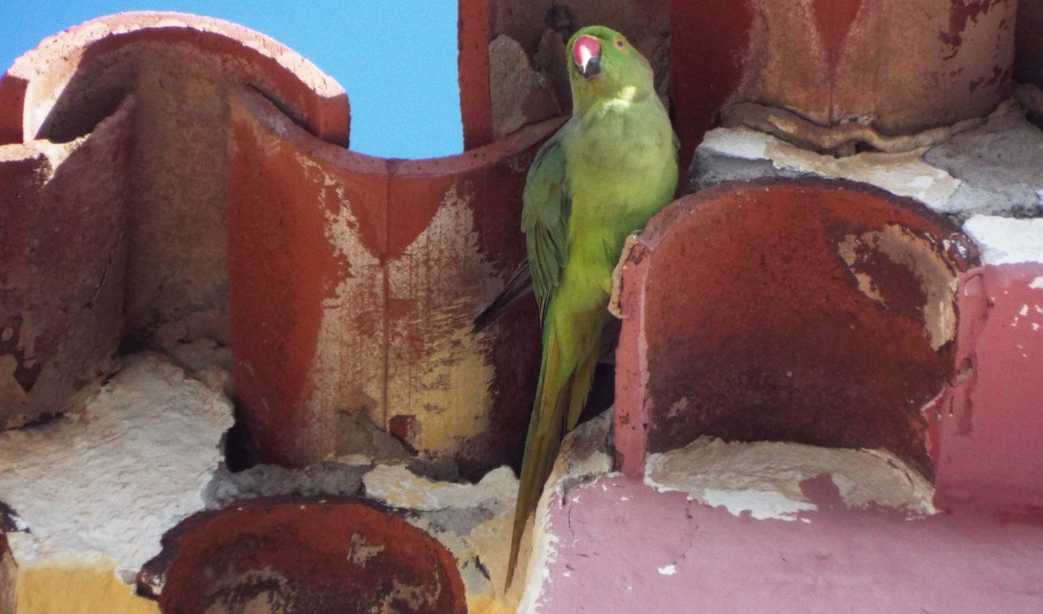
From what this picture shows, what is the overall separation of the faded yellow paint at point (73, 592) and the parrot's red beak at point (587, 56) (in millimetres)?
1260

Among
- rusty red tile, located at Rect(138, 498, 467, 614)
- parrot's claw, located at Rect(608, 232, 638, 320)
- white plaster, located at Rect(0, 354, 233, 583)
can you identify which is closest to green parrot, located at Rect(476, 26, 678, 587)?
rusty red tile, located at Rect(138, 498, 467, 614)

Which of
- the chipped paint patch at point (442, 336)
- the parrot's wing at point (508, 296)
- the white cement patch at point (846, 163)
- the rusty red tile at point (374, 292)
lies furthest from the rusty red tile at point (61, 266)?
the white cement patch at point (846, 163)

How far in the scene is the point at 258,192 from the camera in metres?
Result: 3.12

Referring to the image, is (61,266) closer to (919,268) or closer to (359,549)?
(359,549)

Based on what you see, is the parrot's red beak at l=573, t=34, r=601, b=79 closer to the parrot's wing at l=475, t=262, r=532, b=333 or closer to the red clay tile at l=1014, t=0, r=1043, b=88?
the parrot's wing at l=475, t=262, r=532, b=333

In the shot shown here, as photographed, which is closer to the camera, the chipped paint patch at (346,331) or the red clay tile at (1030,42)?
the chipped paint patch at (346,331)

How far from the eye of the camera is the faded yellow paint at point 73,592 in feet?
9.58

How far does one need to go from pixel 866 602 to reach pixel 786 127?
1006 mm

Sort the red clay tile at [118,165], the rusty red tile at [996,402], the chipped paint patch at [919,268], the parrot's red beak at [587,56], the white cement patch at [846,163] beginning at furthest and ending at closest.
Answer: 1. the parrot's red beak at [587,56]
2. the red clay tile at [118,165]
3. the white cement patch at [846,163]
4. the chipped paint patch at [919,268]
5. the rusty red tile at [996,402]

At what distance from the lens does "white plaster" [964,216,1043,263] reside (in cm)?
261

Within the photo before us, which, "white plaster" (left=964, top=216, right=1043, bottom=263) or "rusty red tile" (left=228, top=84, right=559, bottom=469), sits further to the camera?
"rusty red tile" (left=228, top=84, right=559, bottom=469)

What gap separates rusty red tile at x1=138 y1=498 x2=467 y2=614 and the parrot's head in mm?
907

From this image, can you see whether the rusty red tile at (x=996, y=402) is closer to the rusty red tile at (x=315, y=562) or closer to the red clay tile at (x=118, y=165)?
the rusty red tile at (x=315, y=562)

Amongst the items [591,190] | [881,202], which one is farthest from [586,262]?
[881,202]
